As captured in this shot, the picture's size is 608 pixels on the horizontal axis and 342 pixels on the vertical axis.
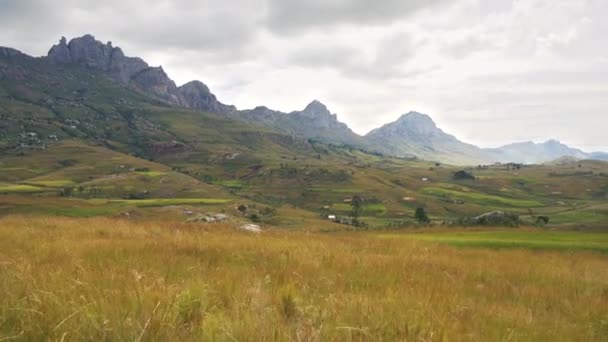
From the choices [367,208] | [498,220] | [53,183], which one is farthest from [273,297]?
[53,183]

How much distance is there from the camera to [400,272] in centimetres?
816

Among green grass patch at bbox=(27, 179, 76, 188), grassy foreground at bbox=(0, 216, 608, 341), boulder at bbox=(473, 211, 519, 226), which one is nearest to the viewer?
grassy foreground at bbox=(0, 216, 608, 341)

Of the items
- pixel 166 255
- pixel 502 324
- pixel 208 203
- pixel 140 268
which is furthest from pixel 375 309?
pixel 208 203

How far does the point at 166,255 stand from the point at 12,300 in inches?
166

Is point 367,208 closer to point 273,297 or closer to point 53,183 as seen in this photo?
point 53,183

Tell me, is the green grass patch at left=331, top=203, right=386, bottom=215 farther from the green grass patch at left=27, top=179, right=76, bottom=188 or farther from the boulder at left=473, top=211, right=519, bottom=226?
the boulder at left=473, top=211, right=519, bottom=226

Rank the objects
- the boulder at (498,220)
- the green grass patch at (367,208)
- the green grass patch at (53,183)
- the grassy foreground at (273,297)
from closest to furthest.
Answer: the grassy foreground at (273,297) → the boulder at (498,220) → the green grass patch at (53,183) → the green grass patch at (367,208)

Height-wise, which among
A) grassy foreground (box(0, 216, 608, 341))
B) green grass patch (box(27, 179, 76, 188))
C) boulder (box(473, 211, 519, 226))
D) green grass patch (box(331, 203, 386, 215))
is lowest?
green grass patch (box(331, 203, 386, 215))

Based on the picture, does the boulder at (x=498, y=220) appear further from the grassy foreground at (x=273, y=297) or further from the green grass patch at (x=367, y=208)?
the green grass patch at (x=367, y=208)

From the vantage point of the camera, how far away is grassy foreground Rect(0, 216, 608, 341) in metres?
3.62

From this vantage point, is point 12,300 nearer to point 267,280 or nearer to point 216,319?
point 216,319

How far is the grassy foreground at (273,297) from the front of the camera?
142 inches

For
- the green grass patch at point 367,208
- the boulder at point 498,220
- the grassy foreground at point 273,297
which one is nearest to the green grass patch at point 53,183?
the green grass patch at point 367,208

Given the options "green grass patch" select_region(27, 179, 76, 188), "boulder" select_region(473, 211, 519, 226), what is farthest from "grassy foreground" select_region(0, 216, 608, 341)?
"green grass patch" select_region(27, 179, 76, 188)
